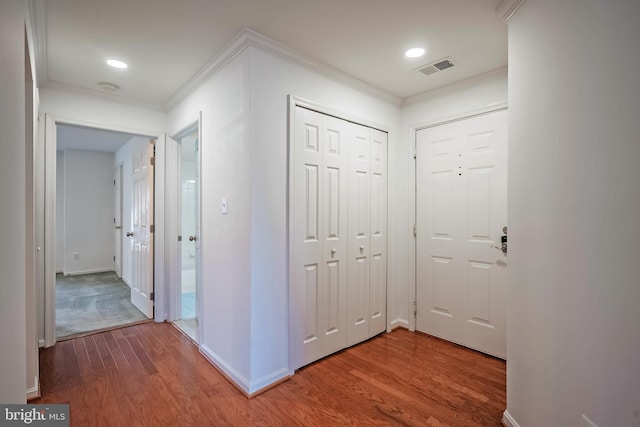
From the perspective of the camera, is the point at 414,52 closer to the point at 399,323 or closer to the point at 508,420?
the point at 508,420

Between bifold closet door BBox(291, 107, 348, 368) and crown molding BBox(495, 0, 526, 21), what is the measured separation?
131cm

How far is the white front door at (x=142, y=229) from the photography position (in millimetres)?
3553

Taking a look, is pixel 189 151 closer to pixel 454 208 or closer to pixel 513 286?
pixel 454 208

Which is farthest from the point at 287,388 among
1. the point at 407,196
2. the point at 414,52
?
the point at 414,52

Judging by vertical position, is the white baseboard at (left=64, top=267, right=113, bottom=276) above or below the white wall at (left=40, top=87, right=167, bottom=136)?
below

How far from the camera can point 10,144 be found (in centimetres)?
107

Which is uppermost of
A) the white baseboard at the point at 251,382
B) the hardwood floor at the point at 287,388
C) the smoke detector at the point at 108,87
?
the smoke detector at the point at 108,87

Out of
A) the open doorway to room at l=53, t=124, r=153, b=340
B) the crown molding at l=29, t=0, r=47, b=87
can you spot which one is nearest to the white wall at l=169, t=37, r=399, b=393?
the crown molding at l=29, t=0, r=47, b=87

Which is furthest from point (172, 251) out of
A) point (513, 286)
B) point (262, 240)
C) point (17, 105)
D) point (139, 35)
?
point (513, 286)

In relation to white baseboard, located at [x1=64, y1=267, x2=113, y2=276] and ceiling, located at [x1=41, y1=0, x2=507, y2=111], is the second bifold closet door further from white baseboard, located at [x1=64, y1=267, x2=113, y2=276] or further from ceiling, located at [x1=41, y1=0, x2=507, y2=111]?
white baseboard, located at [x1=64, y1=267, x2=113, y2=276]

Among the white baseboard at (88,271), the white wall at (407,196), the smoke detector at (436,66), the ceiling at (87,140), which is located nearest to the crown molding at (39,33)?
the ceiling at (87,140)

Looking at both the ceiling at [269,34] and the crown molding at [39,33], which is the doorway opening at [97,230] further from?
the ceiling at [269,34]

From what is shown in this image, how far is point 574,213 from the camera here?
4.40 feet

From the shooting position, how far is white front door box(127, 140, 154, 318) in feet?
11.7
